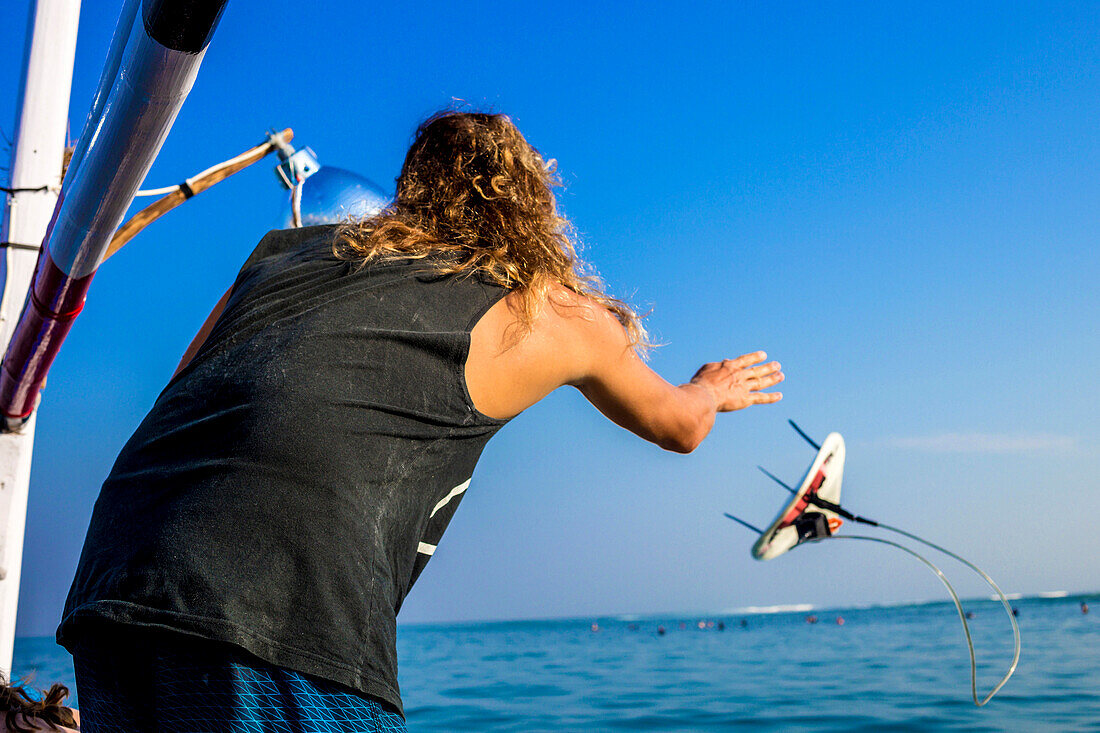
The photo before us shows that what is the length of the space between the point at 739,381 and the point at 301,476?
3.99 feet

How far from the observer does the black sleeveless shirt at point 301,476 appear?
115cm

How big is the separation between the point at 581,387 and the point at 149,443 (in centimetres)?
75

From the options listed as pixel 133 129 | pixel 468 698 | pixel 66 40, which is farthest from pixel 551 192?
pixel 468 698

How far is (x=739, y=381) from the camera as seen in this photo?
6.91 feet

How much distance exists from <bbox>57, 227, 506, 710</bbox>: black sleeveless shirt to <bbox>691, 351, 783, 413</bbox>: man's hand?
77 cm

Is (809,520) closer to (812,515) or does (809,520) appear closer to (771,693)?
(812,515)

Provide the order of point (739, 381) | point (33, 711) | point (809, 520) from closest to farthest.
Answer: point (33, 711), point (739, 381), point (809, 520)

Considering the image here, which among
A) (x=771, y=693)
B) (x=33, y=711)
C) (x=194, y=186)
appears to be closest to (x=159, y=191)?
(x=194, y=186)

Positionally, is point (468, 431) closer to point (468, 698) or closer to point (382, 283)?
point (382, 283)

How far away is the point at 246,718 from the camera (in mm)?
1136

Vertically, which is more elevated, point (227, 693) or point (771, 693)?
point (227, 693)

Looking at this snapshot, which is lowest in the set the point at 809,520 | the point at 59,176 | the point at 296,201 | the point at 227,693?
the point at 227,693

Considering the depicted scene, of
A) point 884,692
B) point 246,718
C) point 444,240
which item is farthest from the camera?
point 884,692

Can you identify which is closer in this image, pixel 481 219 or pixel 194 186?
pixel 481 219
